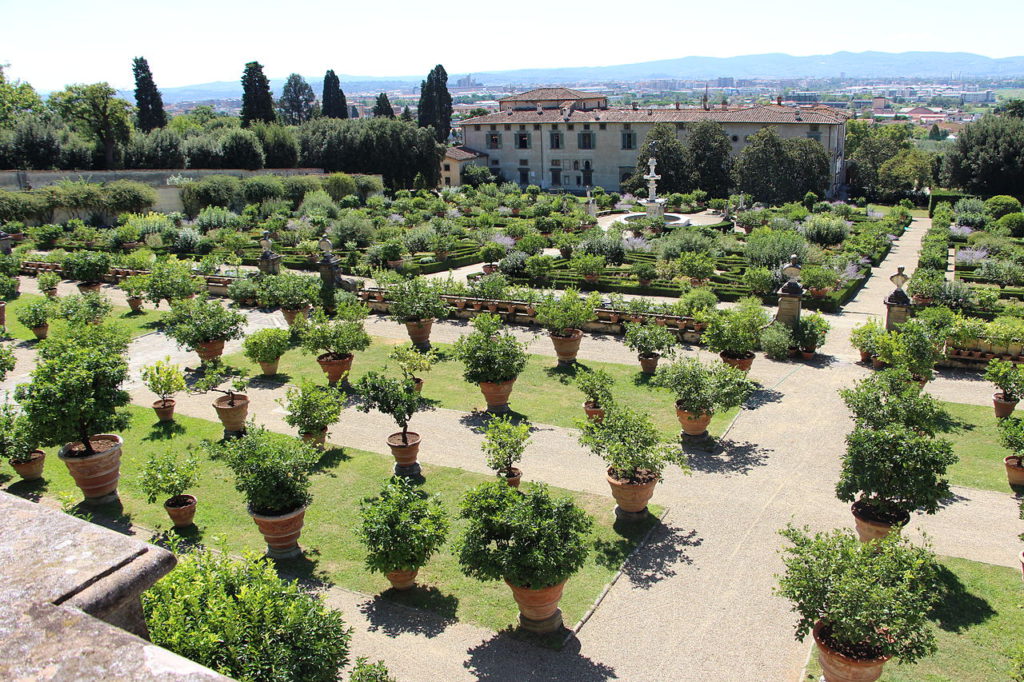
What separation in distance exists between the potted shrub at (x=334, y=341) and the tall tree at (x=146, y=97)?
64.8m

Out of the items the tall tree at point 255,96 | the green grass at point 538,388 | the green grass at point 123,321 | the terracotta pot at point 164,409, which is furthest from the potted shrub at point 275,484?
the tall tree at point 255,96

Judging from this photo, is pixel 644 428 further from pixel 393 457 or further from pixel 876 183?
pixel 876 183

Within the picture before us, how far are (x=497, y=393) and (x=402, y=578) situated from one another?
5.63 meters

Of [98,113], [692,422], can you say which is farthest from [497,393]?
[98,113]

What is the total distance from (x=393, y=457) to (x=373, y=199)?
3542cm

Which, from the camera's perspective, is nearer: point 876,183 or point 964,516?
A: point 964,516

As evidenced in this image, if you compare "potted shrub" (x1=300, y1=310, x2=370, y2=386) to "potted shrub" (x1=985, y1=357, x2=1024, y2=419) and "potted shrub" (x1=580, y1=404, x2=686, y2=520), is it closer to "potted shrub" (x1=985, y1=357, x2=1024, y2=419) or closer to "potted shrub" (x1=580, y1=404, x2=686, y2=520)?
"potted shrub" (x1=580, y1=404, x2=686, y2=520)

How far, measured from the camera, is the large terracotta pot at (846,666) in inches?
260

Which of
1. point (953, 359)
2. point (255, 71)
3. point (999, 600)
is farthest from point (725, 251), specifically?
point (255, 71)

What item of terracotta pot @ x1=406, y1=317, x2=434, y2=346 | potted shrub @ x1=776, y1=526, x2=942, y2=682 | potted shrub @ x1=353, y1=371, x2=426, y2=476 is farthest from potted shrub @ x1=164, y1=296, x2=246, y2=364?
potted shrub @ x1=776, y1=526, x2=942, y2=682

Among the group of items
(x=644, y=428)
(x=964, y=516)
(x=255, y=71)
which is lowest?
(x=964, y=516)

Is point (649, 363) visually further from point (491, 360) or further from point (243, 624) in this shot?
point (243, 624)

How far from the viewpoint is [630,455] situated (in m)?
9.93

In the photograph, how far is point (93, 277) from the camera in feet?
78.4
